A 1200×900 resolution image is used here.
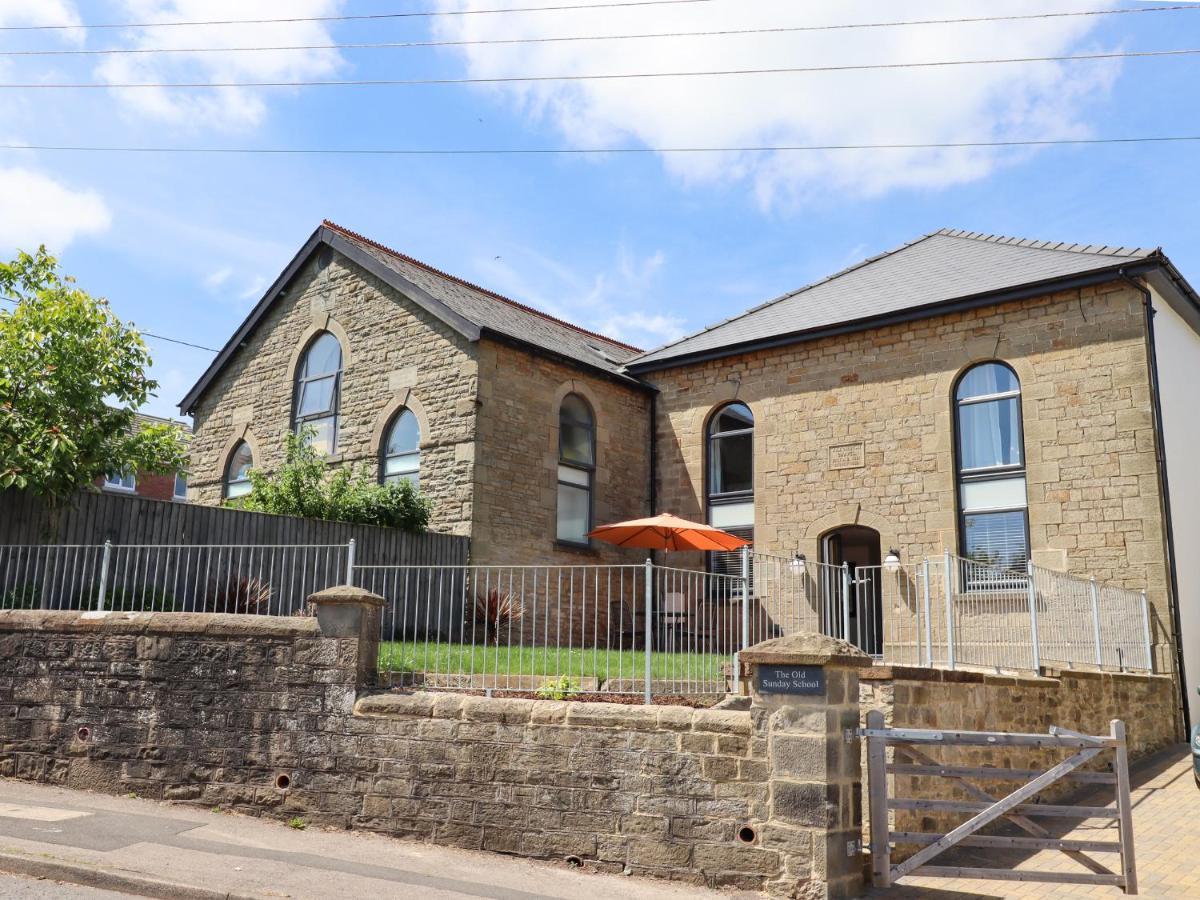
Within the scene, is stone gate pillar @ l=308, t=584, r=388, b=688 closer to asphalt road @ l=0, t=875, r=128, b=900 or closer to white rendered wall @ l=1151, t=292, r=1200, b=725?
asphalt road @ l=0, t=875, r=128, b=900

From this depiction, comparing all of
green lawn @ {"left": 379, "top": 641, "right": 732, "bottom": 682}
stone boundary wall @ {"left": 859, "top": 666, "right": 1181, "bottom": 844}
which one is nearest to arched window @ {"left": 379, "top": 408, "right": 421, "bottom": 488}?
green lawn @ {"left": 379, "top": 641, "right": 732, "bottom": 682}

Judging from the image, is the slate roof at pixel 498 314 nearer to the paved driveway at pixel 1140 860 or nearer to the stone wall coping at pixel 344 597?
the stone wall coping at pixel 344 597

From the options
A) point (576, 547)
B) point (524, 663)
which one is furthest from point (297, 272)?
point (524, 663)

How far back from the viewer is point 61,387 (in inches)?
473

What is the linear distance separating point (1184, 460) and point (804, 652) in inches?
448

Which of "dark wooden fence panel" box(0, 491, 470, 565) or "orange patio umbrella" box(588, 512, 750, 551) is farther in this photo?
"orange patio umbrella" box(588, 512, 750, 551)

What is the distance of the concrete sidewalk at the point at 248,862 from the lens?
677cm

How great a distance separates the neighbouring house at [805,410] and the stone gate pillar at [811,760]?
9.00 meters

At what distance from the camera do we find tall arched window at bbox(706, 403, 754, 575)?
735 inches

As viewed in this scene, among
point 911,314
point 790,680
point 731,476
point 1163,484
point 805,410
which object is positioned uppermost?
point 911,314

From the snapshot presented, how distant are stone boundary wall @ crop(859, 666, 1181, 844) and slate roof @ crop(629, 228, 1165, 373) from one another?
6119 mm

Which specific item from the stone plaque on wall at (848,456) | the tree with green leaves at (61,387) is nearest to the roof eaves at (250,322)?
the tree with green leaves at (61,387)

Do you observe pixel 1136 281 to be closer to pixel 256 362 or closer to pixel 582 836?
pixel 582 836

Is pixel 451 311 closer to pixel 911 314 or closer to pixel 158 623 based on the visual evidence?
pixel 911 314
